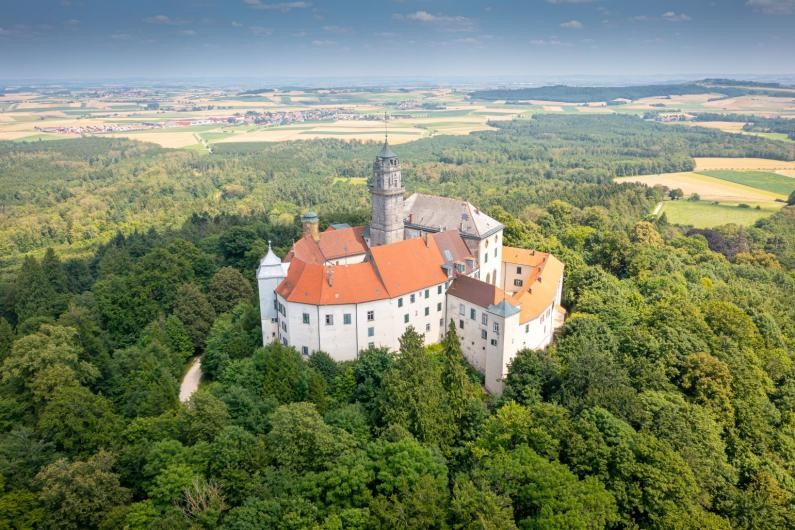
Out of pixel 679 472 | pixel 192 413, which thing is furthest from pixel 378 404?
pixel 679 472

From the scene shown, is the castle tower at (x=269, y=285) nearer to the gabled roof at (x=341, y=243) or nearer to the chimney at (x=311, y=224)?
the gabled roof at (x=341, y=243)

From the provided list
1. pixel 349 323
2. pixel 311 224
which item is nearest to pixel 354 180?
pixel 311 224

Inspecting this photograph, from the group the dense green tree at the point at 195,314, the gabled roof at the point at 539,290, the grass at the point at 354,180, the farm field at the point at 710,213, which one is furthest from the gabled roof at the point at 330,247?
the grass at the point at 354,180

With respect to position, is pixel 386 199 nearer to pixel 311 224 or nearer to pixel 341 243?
pixel 341 243

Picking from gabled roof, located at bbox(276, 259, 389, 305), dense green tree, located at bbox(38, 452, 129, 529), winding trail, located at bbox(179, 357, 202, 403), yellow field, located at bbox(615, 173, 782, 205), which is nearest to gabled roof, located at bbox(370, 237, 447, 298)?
gabled roof, located at bbox(276, 259, 389, 305)

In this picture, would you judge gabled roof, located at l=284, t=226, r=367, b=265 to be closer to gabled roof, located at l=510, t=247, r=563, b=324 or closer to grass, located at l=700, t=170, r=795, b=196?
gabled roof, located at l=510, t=247, r=563, b=324

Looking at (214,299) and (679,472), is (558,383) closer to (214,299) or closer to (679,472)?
(679,472)

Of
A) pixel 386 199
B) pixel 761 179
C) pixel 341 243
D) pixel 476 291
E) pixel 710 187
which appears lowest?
pixel 710 187
